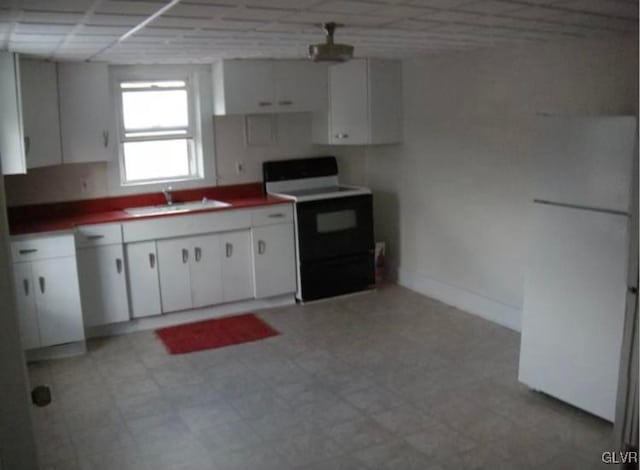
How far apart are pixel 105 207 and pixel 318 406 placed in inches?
102

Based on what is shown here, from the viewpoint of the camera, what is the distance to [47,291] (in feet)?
14.3

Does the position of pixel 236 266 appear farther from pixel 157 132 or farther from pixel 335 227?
pixel 157 132

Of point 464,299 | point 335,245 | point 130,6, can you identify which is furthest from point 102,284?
point 464,299

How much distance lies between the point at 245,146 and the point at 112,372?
2371 millimetres

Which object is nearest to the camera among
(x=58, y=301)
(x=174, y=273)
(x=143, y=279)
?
(x=58, y=301)

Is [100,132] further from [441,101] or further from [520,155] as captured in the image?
[520,155]

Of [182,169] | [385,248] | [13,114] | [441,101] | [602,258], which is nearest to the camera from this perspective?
[602,258]

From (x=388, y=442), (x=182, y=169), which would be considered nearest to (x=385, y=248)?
(x=182, y=169)

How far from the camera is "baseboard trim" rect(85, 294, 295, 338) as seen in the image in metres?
4.88

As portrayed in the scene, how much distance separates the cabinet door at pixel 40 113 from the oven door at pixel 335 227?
76.9 inches

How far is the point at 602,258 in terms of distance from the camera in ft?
10.3

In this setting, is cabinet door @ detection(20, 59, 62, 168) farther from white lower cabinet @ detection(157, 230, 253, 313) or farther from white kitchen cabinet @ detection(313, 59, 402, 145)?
white kitchen cabinet @ detection(313, 59, 402, 145)

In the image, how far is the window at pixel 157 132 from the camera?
5250mm

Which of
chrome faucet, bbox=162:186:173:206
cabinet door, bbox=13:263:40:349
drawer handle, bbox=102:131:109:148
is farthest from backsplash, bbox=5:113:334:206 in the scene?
cabinet door, bbox=13:263:40:349
